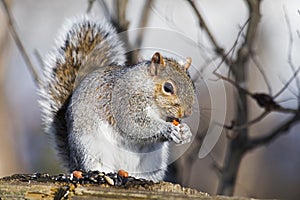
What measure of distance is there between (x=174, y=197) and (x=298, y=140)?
488cm

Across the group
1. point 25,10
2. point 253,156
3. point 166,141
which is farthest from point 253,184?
point 166,141

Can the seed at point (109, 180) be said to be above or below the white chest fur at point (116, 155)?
below

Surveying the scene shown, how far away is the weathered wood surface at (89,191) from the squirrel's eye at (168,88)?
0.57m

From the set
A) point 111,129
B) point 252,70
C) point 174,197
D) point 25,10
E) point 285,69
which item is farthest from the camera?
point 25,10

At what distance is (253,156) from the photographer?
19.2 feet

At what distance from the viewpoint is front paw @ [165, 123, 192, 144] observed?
1906mm

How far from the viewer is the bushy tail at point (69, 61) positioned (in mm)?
2283

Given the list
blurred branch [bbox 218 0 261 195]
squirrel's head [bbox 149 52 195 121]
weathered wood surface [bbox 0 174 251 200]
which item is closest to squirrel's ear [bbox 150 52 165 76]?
squirrel's head [bbox 149 52 195 121]

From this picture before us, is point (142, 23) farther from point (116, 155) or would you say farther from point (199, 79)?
point (116, 155)

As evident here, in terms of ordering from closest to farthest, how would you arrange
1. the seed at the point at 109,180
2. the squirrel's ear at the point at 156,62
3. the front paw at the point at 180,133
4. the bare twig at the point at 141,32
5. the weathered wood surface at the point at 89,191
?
1. the weathered wood surface at the point at 89,191
2. the seed at the point at 109,180
3. the front paw at the point at 180,133
4. the squirrel's ear at the point at 156,62
5. the bare twig at the point at 141,32

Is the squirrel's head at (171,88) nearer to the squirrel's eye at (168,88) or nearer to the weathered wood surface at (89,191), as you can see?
the squirrel's eye at (168,88)

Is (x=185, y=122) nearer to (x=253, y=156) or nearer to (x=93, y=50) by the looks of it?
(x=93, y=50)

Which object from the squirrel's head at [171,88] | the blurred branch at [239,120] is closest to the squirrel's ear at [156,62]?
the squirrel's head at [171,88]

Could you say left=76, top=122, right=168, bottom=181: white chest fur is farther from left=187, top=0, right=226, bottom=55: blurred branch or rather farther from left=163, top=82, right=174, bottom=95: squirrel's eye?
left=187, top=0, right=226, bottom=55: blurred branch
